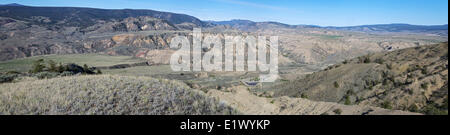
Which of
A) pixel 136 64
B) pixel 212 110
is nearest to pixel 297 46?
pixel 136 64

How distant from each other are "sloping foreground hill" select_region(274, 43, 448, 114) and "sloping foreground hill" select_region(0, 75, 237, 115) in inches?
515

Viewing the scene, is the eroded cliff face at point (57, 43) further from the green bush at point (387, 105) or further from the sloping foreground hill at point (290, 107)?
the green bush at point (387, 105)

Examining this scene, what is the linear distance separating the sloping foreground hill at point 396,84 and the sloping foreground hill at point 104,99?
42.9ft

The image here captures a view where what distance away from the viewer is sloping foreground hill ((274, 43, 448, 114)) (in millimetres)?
17688

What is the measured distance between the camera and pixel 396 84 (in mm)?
21766

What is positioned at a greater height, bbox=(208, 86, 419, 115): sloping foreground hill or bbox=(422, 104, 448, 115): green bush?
bbox=(422, 104, 448, 115): green bush

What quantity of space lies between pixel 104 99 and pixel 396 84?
2140cm

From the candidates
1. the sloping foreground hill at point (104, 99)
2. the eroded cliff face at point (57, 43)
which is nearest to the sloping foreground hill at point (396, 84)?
the sloping foreground hill at point (104, 99)

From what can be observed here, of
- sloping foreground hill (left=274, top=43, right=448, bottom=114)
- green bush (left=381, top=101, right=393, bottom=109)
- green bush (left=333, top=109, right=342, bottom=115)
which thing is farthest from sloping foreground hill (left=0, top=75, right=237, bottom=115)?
sloping foreground hill (left=274, top=43, right=448, bottom=114)

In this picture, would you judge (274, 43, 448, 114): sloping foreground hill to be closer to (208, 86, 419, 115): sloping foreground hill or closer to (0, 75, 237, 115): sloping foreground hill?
(208, 86, 419, 115): sloping foreground hill

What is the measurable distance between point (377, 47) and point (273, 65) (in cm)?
7769

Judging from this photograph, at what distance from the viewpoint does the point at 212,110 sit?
34.3 feet
